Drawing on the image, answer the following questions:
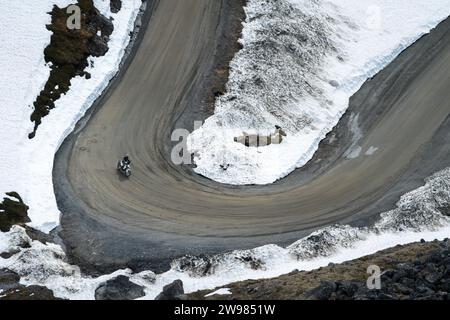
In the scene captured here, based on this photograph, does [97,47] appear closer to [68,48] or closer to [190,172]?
[68,48]

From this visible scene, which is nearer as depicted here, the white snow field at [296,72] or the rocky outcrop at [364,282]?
the rocky outcrop at [364,282]

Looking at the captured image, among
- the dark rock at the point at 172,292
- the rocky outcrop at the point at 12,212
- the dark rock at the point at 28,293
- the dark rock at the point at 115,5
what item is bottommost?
the dark rock at the point at 172,292

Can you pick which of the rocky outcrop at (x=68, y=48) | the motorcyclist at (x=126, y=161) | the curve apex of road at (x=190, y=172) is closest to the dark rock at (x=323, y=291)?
the curve apex of road at (x=190, y=172)

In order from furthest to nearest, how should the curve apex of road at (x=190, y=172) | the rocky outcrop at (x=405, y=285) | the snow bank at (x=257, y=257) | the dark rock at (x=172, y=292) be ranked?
the curve apex of road at (x=190, y=172), the snow bank at (x=257, y=257), the dark rock at (x=172, y=292), the rocky outcrop at (x=405, y=285)

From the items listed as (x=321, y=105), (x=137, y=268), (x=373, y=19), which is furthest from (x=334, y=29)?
(x=137, y=268)

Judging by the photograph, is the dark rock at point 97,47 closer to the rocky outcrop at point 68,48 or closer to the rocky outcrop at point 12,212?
→ the rocky outcrop at point 68,48

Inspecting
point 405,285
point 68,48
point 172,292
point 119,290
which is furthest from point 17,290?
point 68,48

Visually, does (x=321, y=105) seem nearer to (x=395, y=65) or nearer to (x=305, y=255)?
(x=395, y=65)
